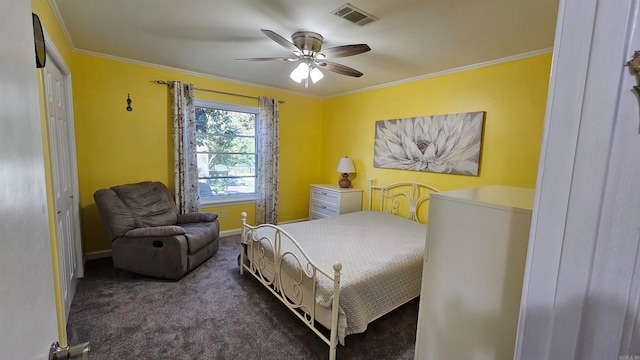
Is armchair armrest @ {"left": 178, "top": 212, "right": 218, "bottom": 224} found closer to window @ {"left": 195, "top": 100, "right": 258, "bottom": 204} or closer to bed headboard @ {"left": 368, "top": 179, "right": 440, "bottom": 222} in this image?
window @ {"left": 195, "top": 100, "right": 258, "bottom": 204}

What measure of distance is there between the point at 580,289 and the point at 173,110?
13.3 feet

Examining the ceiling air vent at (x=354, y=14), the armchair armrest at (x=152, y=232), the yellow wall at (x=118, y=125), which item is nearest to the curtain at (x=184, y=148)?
the yellow wall at (x=118, y=125)

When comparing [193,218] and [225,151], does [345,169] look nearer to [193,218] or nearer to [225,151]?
[225,151]

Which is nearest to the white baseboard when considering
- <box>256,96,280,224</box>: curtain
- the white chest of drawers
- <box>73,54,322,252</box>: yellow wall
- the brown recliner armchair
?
<box>73,54,322,252</box>: yellow wall

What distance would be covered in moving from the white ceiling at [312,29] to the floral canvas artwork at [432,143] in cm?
65

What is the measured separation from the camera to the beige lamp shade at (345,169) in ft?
14.1

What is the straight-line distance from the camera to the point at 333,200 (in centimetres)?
425

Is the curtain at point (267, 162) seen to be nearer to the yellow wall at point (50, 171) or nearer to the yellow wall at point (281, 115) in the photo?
the yellow wall at point (281, 115)

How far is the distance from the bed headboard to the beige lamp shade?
0.39m

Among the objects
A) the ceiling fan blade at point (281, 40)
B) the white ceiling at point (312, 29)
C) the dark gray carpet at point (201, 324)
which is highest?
the white ceiling at point (312, 29)

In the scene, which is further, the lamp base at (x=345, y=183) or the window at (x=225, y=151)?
the lamp base at (x=345, y=183)

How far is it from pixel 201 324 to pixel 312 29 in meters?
2.67

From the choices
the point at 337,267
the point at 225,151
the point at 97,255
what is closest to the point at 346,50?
the point at 337,267

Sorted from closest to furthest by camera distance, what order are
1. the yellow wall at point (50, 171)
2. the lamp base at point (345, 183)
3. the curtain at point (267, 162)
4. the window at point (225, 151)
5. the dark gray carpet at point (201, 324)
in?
1. the yellow wall at point (50, 171)
2. the dark gray carpet at point (201, 324)
3. the window at point (225, 151)
4. the curtain at point (267, 162)
5. the lamp base at point (345, 183)
